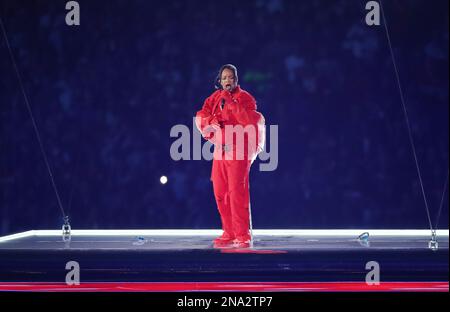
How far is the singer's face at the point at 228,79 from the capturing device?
2.83 metres

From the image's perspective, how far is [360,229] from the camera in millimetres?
3904

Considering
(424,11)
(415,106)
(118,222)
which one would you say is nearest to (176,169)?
(118,222)

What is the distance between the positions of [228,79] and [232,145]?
31 cm

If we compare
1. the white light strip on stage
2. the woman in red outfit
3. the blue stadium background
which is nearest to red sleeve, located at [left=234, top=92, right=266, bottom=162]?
the woman in red outfit

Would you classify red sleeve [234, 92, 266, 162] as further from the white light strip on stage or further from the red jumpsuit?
the white light strip on stage

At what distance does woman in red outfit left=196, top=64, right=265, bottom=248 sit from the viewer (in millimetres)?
2783

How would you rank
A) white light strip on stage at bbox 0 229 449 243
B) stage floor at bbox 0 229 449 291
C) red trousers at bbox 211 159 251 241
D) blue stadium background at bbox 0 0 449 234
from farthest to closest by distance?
blue stadium background at bbox 0 0 449 234 < white light strip on stage at bbox 0 229 449 243 < red trousers at bbox 211 159 251 241 < stage floor at bbox 0 229 449 291

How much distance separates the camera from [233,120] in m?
2.84

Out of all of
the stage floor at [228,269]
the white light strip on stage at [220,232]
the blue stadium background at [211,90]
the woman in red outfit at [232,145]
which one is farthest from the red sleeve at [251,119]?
the blue stadium background at [211,90]

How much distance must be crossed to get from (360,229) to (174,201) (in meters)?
1.24

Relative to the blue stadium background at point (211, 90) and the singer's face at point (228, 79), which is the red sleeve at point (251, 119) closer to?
the singer's face at point (228, 79)

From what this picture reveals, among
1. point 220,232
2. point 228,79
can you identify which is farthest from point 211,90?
point 228,79

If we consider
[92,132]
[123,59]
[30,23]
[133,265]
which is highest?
[30,23]

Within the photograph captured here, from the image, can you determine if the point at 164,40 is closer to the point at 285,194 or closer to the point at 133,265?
the point at 285,194
